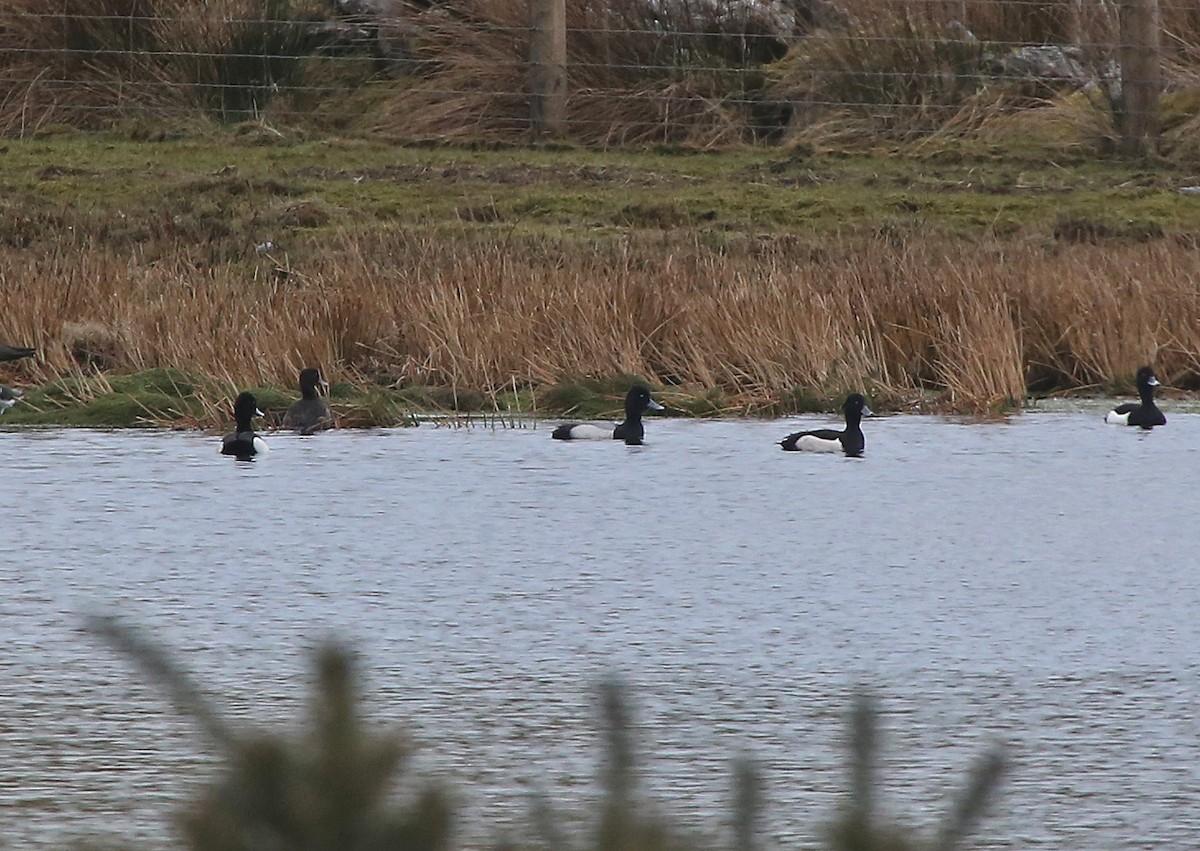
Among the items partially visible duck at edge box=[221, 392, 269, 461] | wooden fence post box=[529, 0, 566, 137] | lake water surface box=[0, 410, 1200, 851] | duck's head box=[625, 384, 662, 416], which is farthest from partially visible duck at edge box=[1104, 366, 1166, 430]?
wooden fence post box=[529, 0, 566, 137]

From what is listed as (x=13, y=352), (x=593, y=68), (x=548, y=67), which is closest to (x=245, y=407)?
(x=13, y=352)

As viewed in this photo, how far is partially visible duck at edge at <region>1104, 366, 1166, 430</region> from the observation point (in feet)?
42.7

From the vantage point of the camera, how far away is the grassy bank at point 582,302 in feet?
45.9

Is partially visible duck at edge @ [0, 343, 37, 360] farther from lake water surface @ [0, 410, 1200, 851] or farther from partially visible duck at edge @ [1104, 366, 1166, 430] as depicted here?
partially visible duck at edge @ [1104, 366, 1166, 430]

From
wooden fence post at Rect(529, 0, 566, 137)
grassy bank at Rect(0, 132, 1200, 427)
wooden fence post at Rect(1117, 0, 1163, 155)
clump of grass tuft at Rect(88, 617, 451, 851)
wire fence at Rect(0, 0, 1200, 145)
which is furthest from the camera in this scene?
wire fence at Rect(0, 0, 1200, 145)

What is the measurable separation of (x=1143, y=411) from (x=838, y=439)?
1904 mm

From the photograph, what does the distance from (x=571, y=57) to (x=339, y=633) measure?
14239 mm

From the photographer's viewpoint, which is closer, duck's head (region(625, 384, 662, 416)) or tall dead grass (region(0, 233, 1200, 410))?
duck's head (region(625, 384, 662, 416))

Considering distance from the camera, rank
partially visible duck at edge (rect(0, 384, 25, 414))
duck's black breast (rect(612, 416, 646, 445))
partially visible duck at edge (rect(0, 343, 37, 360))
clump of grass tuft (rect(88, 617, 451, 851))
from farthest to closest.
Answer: partially visible duck at edge (rect(0, 343, 37, 360)) → partially visible duck at edge (rect(0, 384, 25, 414)) → duck's black breast (rect(612, 416, 646, 445)) → clump of grass tuft (rect(88, 617, 451, 851))

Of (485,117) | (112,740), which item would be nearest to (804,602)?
(112,740)

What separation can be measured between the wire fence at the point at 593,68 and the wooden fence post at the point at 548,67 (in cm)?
2

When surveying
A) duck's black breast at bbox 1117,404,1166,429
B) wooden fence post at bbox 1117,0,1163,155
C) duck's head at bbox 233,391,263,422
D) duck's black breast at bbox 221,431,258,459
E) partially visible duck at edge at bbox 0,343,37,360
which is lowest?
duck's black breast at bbox 1117,404,1166,429

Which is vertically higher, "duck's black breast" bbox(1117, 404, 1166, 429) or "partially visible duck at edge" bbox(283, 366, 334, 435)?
"partially visible duck at edge" bbox(283, 366, 334, 435)

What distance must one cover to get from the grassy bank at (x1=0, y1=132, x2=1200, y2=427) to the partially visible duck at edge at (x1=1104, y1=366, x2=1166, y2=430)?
78cm
